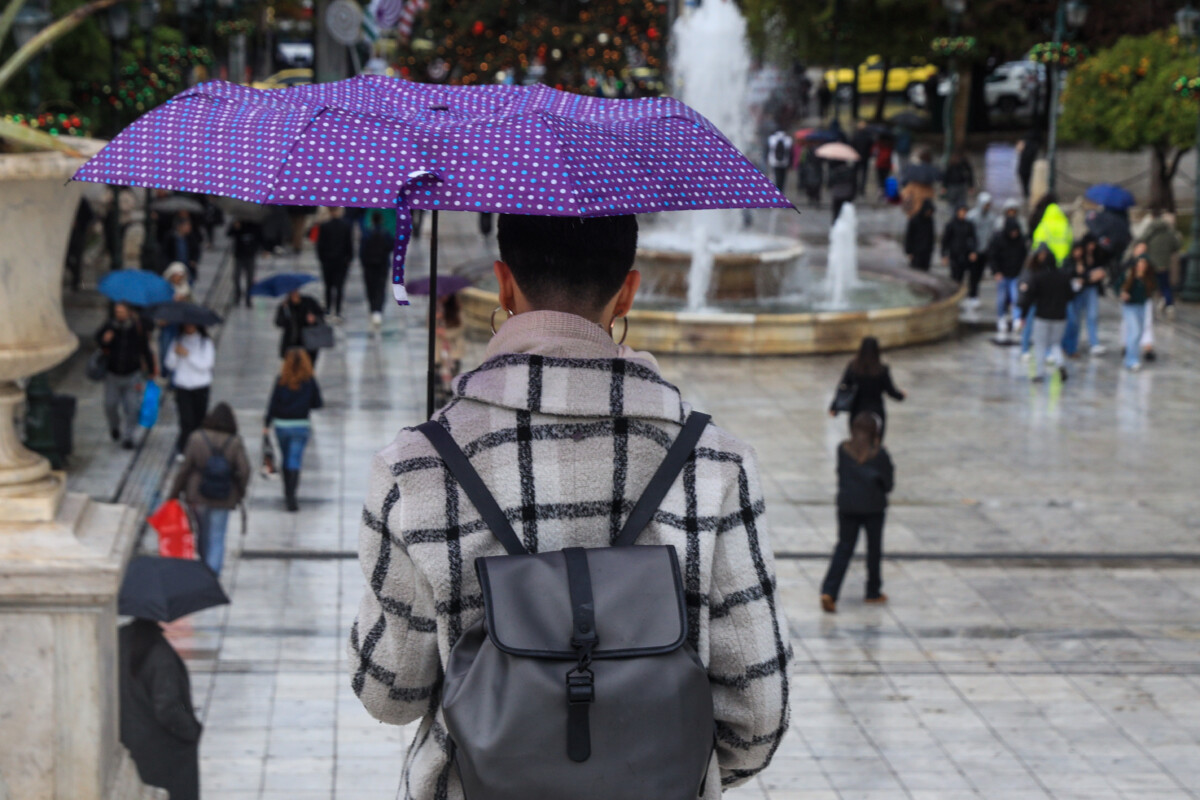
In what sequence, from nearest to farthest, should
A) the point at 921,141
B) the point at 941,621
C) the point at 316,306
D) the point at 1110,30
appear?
the point at 941,621
the point at 316,306
the point at 1110,30
the point at 921,141

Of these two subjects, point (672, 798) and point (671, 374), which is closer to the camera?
point (672, 798)

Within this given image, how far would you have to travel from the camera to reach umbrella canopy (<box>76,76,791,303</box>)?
2.64 metres

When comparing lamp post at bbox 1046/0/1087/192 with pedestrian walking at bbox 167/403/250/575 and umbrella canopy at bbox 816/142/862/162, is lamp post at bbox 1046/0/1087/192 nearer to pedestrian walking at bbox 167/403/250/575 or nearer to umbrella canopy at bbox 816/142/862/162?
umbrella canopy at bbox 816/142/862/162

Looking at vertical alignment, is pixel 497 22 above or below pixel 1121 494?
above

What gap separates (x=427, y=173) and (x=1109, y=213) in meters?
20.4

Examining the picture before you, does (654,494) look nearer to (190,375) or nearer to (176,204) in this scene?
(190,375)

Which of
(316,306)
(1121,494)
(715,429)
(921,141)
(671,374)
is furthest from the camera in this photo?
(921,141)

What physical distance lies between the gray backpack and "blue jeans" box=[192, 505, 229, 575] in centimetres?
822

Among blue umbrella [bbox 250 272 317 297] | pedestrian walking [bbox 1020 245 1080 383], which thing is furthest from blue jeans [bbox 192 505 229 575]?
pedestrian walking [bbox 1020 245 1080 383]

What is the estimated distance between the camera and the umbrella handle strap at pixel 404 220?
259 cm

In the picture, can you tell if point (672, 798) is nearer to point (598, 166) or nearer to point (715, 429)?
point (715, 429)

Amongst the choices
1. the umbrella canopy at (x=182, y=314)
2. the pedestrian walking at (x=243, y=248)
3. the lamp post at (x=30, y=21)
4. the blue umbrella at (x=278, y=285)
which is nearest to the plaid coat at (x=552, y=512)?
the umbrella canopy at (x=182, y=314)

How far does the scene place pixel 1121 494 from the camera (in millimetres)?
13602

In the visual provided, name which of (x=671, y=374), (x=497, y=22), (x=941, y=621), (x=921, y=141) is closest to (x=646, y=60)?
(x=497, y=22)
